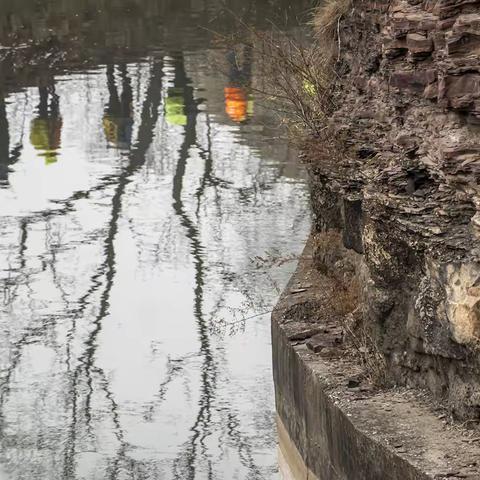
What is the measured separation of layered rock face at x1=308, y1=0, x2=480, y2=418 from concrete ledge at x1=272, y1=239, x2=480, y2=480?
234 mm

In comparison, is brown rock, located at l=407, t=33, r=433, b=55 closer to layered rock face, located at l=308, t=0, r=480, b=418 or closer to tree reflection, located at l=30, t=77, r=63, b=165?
layered rock face, located at l=308, t=0, r=480, b=418

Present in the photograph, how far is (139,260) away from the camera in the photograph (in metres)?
22.9

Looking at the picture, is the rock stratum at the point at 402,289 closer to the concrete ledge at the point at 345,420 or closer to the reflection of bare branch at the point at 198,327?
the concrete ledge at the point at 345,420

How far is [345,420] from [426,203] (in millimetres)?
1556

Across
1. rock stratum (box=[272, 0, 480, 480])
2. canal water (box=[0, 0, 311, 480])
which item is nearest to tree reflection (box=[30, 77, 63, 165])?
canal water (box=[0, 0, 311, 480])

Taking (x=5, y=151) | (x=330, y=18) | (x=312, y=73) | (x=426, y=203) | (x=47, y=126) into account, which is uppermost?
(x=330, y=18)

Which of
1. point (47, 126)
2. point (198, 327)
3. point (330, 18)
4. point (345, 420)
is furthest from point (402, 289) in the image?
point (47, 126)

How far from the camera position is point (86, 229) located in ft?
80.5

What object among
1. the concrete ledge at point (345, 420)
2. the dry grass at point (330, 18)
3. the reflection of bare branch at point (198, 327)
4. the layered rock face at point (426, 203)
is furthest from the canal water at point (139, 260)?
the layered rock face at point (426, 203)

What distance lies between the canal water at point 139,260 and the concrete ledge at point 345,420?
2.50 meters

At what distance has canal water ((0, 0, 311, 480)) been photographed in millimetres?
15875

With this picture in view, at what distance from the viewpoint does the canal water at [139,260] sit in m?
15.9

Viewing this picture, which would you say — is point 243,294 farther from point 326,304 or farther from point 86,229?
point 326,304

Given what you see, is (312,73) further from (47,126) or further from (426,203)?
(47,126)
